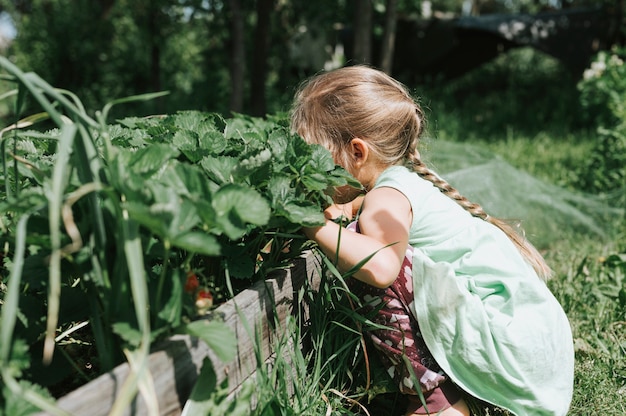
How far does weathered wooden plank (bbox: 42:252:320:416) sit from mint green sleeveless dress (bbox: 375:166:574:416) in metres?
0.34

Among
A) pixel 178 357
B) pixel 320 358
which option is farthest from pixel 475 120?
pixel 178 357

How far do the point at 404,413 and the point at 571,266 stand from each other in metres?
1.45

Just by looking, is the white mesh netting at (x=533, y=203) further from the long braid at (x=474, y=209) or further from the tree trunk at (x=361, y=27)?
the tree trunk at (x=361, y=27)

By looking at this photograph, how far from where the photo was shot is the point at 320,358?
5.10ft

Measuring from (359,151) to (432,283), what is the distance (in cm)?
46

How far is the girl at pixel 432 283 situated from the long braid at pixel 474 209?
1.6 inches

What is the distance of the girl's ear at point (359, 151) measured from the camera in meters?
1.74

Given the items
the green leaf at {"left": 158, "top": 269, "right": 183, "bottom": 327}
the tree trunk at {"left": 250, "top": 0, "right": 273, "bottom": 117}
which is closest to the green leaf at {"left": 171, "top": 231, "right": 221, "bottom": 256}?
the green leaf at {"left": 158, "top": 269, "right": 183, "bottom": 327}

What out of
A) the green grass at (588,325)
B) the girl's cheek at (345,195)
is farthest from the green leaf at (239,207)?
the girl's cheek at (345,195)

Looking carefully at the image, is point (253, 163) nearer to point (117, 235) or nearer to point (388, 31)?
point (117, 235)

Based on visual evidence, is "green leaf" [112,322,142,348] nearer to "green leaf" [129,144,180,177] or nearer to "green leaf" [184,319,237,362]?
"green leaf" [184,319,237,362]

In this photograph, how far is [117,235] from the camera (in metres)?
1.04

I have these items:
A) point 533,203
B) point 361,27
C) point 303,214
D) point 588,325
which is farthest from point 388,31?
point 303,214

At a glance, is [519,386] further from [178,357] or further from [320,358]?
[178,357]
